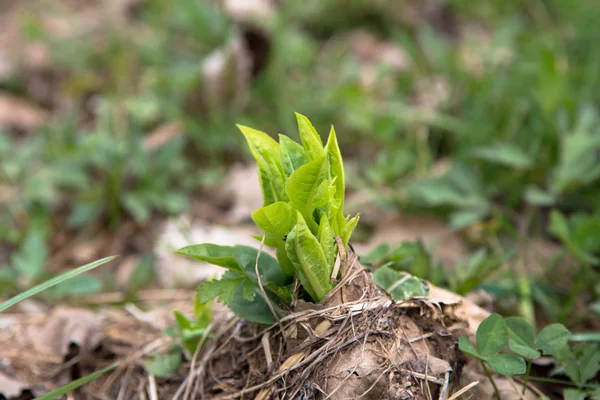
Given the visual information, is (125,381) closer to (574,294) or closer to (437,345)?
(437,345)

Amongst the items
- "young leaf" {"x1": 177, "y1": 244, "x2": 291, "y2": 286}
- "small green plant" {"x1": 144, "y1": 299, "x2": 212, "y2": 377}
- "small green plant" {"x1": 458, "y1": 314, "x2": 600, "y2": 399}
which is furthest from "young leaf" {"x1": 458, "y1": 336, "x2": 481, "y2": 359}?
"small green plant" {"x1": 144, "y1": 299, "x2": 212, "y2": 377}

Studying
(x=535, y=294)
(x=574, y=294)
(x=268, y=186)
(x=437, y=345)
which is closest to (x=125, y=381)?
(x=268, y=186)

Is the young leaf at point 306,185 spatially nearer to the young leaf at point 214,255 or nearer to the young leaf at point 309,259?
the young leaf at point 309,259

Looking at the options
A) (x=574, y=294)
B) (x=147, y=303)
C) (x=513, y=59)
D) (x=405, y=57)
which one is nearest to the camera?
(x=574, y=294)

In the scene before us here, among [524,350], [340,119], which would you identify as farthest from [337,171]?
[340,119]

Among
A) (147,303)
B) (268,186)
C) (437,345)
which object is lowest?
(147,303)
